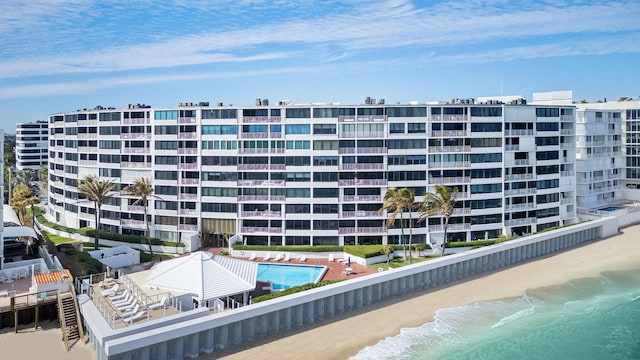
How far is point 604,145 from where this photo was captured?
92188mm

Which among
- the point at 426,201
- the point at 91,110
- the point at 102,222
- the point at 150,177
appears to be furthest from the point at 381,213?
the point at 91,110

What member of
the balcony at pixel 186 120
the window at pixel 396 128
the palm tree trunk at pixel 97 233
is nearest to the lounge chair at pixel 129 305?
the palm tree trunk at pixel 97 233

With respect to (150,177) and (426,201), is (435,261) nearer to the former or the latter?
(426,201)

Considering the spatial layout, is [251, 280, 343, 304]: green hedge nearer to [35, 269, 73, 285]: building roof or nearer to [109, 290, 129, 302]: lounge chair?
[109, 290, 129, 302]: lounge chair

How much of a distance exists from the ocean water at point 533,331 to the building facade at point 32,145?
167 metres

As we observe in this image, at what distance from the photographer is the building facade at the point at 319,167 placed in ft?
228

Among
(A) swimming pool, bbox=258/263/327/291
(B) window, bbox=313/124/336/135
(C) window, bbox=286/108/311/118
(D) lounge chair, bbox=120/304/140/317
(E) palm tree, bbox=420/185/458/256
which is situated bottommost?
(A) swimming pool, bbox=258/263/327/291

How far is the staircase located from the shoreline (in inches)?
375

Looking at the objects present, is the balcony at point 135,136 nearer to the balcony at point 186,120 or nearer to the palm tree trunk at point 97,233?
the balcony at point 186,120

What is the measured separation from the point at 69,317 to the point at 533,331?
38.2 metres

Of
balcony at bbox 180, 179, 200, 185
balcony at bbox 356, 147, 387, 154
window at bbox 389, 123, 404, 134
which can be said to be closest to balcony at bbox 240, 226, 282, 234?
balcony at bbox 180, 179, 200, 185

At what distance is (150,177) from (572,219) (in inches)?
2762

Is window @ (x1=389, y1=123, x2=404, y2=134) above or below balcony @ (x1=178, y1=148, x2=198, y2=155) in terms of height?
above

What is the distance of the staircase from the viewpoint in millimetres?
35500
